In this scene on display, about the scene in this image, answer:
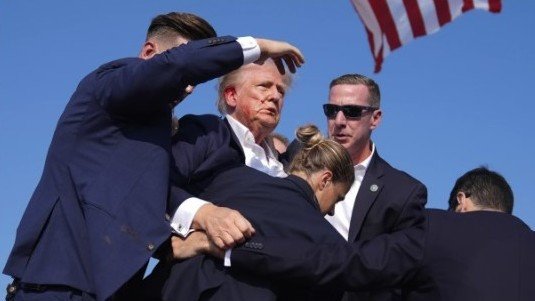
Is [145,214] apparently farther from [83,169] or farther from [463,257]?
[463,257]

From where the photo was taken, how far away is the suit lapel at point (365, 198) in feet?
20.2

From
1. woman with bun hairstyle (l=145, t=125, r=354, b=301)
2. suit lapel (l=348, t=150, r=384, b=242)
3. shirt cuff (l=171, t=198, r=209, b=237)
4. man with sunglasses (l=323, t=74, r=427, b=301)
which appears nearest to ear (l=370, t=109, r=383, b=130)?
man with sunglasses (l=323, t=74, r=427, b=301)

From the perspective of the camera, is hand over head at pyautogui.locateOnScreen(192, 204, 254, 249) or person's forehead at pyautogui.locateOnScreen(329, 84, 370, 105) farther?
person's forehead at pyautogui.locateOnScreen(329, 84, 370, 105)

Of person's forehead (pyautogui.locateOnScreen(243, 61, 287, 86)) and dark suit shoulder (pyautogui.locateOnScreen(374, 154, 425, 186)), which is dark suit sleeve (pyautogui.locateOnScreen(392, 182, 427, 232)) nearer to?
dark suit shoulder (pyautogui.locateOnScreen(374, 154, 425, 186))

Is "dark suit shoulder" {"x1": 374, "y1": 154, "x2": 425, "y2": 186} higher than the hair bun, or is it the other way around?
the hair bun

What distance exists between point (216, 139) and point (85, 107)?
687 millimetres

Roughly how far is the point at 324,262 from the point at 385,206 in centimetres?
201

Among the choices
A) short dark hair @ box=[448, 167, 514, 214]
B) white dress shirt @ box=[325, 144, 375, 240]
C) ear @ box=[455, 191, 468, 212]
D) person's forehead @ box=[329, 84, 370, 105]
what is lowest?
ear @ box=[455, 191, 468, 212]

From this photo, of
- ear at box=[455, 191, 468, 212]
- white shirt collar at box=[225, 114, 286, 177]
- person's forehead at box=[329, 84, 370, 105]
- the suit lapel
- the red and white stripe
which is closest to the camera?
the red and white stripe

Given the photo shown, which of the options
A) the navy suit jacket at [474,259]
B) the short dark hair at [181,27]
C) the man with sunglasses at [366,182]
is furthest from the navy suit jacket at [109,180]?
the man with sunglasses at [366,182]

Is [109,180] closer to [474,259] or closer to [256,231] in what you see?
→ [256,231]

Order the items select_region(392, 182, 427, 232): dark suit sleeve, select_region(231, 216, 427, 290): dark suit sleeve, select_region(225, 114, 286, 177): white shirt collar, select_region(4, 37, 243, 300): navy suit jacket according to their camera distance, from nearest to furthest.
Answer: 1. select_region(4, 37, 243, 300): navy suit jacket
2. select_region(231, 216, 427, 290): dark suit sleeve
3. select_region(225, 114, 286, 177): white shirt collar
4. select_region(392, 182, 427, 232): dark suit sleeve

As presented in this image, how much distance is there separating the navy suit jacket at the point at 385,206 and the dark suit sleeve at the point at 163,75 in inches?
60.1

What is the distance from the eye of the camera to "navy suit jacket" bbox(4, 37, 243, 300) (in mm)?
4012
